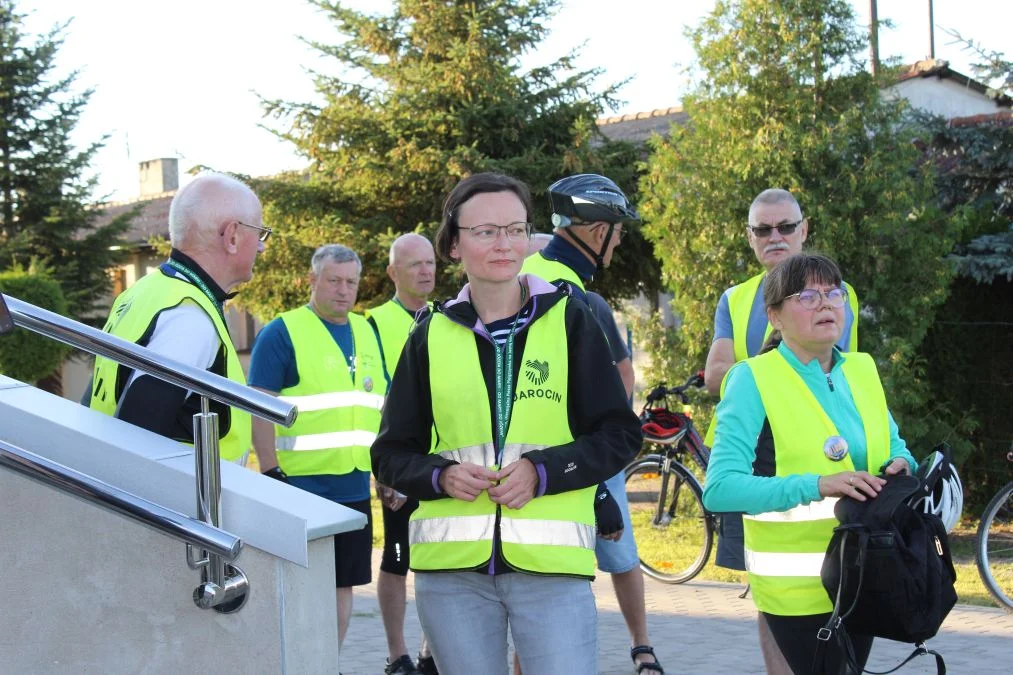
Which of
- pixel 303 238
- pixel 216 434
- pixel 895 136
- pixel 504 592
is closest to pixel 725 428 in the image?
pixel 504 592

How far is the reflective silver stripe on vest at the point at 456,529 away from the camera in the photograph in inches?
132

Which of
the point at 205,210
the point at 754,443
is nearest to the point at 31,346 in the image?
the point at 205,210

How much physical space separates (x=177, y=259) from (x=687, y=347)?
24.6 ft

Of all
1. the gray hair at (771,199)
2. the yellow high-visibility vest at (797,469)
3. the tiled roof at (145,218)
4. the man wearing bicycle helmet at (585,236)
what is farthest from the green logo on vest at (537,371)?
the tiled roof at (145,218)

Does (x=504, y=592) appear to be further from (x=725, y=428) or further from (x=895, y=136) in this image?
(x=895, y=136)

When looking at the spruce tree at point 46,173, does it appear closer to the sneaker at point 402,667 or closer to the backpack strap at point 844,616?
the sneaker at point 402,667

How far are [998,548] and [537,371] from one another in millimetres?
5718

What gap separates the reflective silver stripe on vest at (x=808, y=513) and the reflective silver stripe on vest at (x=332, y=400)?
2.83 meters

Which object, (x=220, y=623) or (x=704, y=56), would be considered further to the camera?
(x=704, y=56)

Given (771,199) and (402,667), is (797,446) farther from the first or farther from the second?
(402,667)

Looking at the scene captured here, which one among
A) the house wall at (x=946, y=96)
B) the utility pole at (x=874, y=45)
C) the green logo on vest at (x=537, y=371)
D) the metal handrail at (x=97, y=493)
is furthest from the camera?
the house wall at (x=946, y=96)

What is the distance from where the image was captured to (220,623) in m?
3.36

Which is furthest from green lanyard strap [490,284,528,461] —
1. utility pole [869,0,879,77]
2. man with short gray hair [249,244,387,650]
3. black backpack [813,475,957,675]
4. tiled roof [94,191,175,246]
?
tiled roof [94,191,175,246]

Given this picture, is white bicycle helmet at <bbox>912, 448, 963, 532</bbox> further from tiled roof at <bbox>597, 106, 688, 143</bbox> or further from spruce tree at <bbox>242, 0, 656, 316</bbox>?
tiled roof at <bbox>597, 106, 688, 143</bbox>
